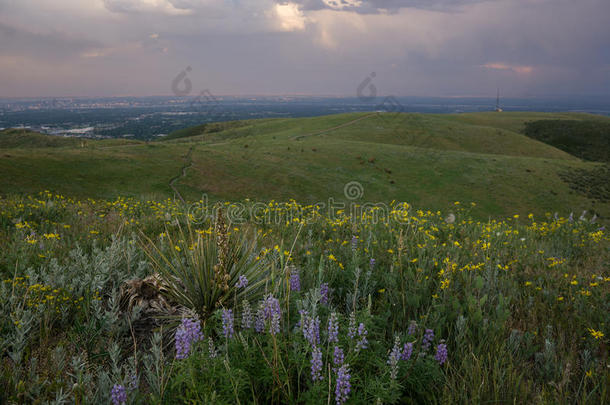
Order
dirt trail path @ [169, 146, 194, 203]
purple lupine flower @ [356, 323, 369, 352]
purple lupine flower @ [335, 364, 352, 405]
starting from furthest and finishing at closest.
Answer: dirt trail path @ [169, 146, 194, 203] < purple lupine flower @ [356, 323, 369, 352] < purple lupine flower @ [335, 364, 352, 405]

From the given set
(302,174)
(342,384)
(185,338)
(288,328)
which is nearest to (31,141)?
(302,174)

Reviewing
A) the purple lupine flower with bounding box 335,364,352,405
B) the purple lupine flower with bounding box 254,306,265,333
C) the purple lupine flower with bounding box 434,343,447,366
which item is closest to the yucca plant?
the purple lupine flower with bounding box 254,306,265,333

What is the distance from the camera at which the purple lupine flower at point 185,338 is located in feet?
6.81

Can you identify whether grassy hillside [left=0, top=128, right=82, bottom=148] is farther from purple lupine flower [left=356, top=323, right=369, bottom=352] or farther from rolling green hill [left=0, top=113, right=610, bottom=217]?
purple lupine flower [left=356, top=323, right=369, bottom=352]

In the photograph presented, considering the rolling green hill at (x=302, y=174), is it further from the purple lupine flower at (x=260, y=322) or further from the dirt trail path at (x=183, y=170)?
the purple lupine flower at (x=260, y=322)

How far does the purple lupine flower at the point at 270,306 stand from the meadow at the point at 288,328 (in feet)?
0.06

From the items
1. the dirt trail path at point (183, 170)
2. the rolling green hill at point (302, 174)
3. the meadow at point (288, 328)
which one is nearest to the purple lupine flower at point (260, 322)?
the meadow at point (288, 328)

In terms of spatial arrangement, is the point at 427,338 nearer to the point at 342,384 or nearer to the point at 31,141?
the point at 342,384

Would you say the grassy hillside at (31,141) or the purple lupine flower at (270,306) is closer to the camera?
the purple lupine flower at (270,306)

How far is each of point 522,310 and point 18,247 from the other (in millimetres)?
6512

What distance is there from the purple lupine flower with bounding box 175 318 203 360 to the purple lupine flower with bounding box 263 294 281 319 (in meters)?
0.51

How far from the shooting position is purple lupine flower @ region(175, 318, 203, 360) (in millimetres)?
2076

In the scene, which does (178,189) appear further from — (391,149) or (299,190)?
(391,149)

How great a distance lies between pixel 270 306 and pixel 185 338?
0.60 metres
